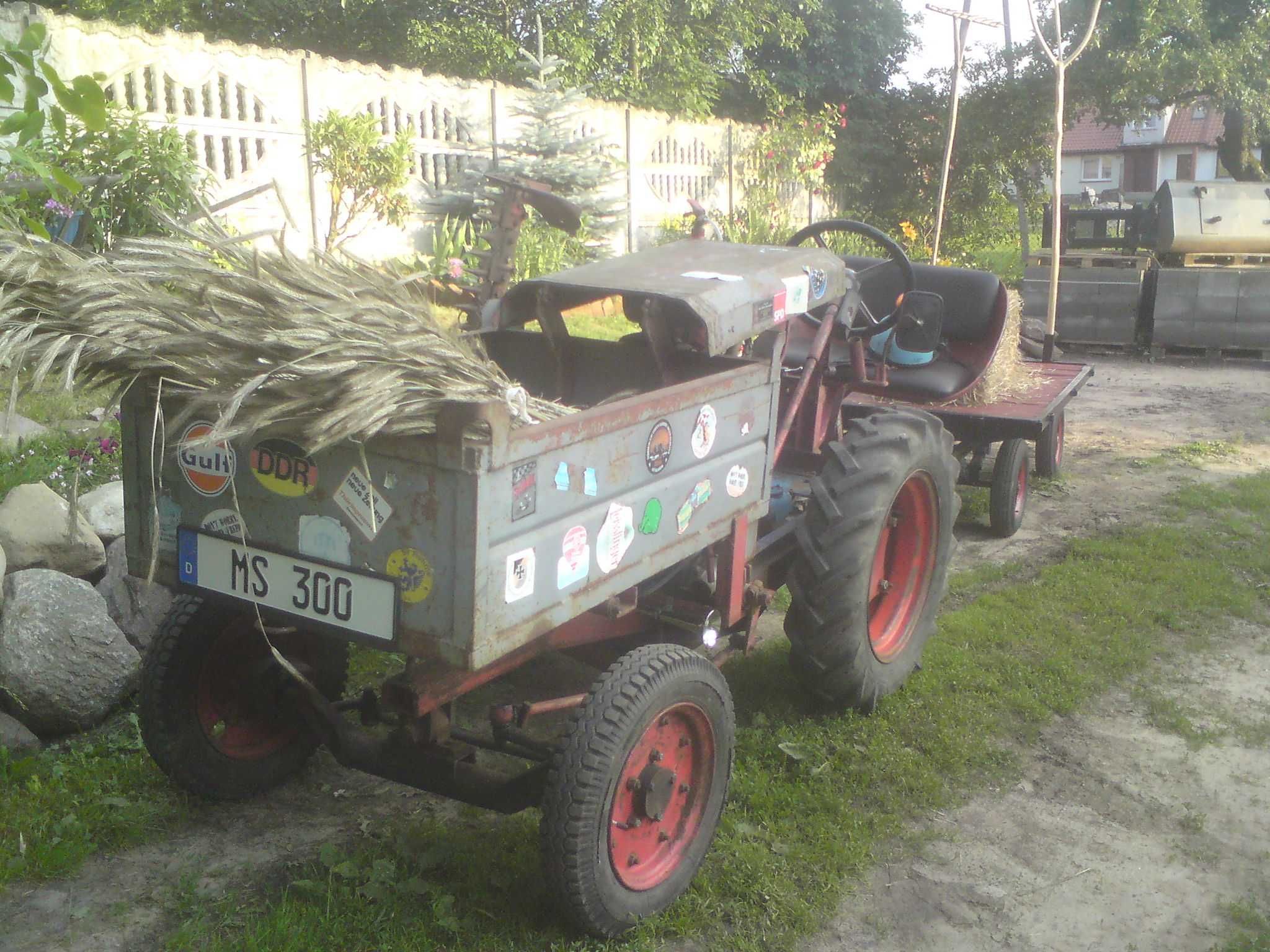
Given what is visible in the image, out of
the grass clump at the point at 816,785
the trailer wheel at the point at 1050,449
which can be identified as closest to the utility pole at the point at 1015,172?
the trailer wheel at the point at 1050,449

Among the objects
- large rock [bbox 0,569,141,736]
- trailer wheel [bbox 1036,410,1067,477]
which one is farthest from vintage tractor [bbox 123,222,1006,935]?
trailer wheel [bbox 1036,410,1067,477]

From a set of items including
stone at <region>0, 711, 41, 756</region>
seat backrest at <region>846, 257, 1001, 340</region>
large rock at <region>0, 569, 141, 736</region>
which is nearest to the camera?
stone at <region>0, 711, 41, 756</region>

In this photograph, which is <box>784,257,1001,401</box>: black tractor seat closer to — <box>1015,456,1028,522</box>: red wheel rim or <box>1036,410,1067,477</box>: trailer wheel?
<box>1015,456,1028,522</box>: red wheel rim

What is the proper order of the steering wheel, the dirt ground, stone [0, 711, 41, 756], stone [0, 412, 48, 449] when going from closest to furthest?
the dirt ground, stone [0, 711, 41, 756], the steering wheel, stone [0, 412, 48, 449]

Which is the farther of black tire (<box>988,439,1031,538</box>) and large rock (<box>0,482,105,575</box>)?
black tire (<box>988,439,1031,538</box>)

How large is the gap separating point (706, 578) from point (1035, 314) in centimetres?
981

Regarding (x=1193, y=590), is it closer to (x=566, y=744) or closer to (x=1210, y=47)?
(x=566, y=744)

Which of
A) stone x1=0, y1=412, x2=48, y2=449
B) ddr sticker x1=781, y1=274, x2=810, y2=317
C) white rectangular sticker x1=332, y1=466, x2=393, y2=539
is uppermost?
ddr sticker x1=781, y1=274, x2=810, y2=317

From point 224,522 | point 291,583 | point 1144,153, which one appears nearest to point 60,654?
point 224,522

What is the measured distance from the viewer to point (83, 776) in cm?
344

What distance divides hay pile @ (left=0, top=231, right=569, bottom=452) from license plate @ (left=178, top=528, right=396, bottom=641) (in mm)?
351

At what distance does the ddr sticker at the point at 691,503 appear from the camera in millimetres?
3041

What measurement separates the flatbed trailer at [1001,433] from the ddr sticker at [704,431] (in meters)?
2.29

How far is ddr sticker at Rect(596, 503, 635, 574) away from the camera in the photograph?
8.94 ft
